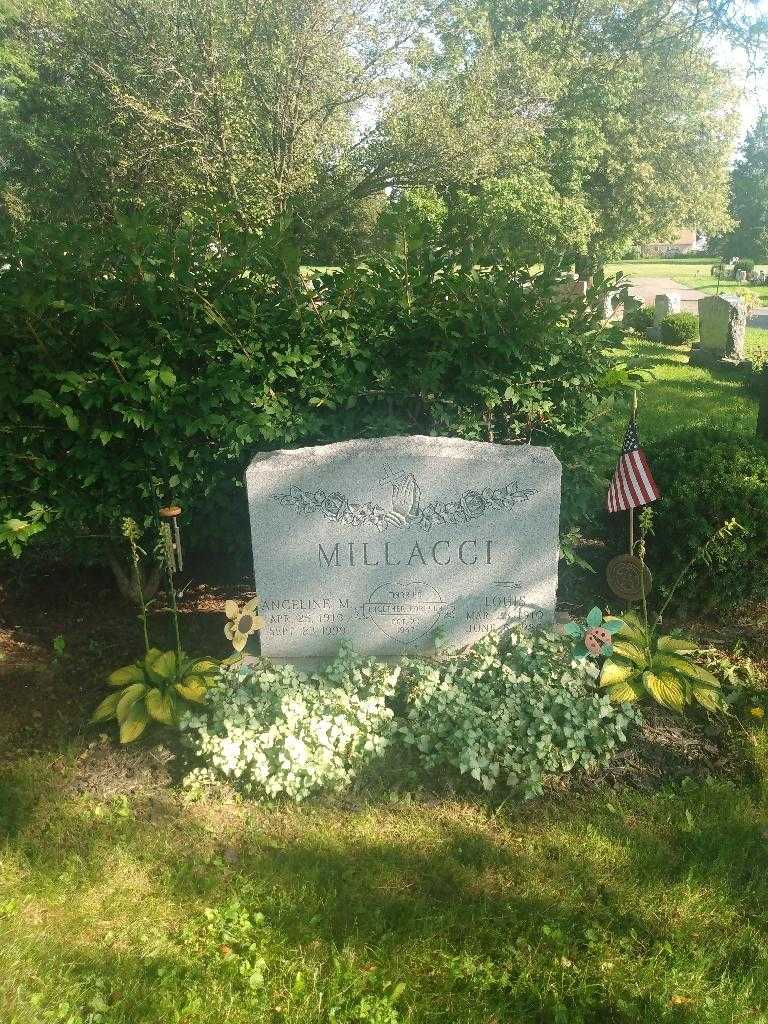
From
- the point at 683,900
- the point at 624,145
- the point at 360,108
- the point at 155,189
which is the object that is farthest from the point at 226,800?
the point at 624,145

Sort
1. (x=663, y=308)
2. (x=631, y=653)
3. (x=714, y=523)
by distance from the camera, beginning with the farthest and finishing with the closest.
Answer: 1. (x=663, y=308)
2. (x=714, y=523)
3. (x=631, y=653)

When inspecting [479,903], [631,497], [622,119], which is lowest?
[479,903]

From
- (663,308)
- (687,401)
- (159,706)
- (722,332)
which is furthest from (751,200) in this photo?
(159,706)

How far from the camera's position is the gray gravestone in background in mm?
3975

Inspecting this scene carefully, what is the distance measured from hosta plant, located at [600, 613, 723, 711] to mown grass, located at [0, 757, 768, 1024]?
51 cm

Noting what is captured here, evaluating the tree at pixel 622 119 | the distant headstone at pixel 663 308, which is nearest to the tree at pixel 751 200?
the tree at pixel 622 119

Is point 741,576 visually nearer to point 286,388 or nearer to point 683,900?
point 683,900

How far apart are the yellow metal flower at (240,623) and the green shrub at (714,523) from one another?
2570 millimetres

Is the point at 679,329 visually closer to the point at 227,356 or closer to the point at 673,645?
the point at 673,645

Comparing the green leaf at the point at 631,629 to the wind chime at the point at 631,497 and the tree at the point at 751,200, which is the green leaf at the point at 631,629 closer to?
the wind chime at the point at 631,497

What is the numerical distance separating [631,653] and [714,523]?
124cm

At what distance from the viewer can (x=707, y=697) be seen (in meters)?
3.91

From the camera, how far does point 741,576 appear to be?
4727mm

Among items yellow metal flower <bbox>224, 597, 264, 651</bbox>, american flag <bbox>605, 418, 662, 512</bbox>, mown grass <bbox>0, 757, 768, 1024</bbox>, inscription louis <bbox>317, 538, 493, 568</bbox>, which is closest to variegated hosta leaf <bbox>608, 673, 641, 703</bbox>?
mown grass <bbox>0, 757, 768, 1024</bbox>
